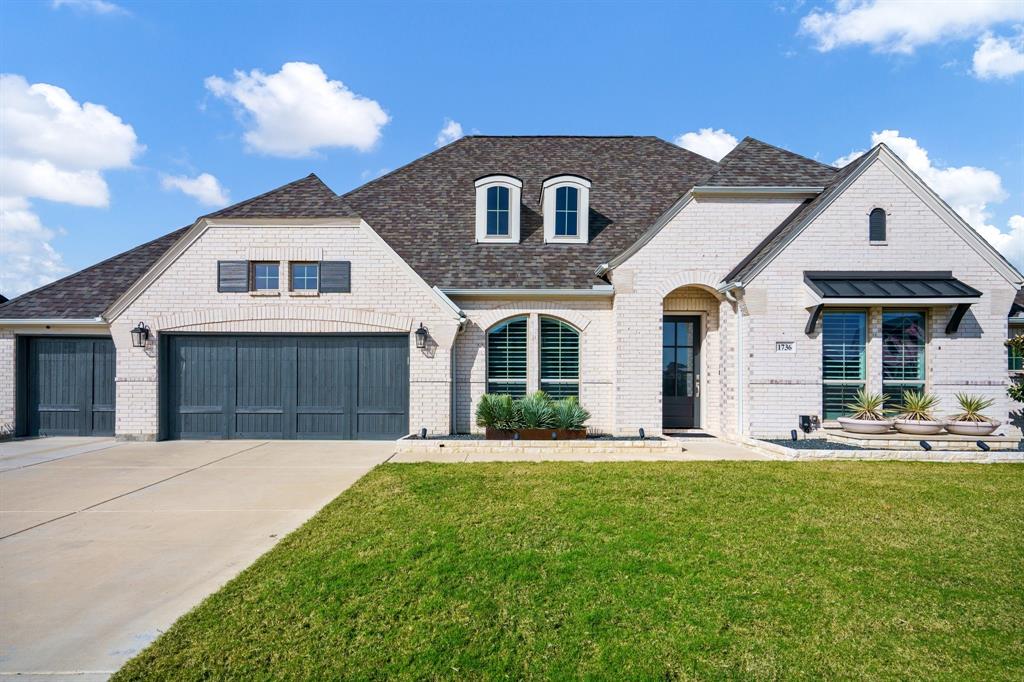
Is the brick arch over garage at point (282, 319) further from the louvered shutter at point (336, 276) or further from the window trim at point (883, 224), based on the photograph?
the window trim at point (883, 224)

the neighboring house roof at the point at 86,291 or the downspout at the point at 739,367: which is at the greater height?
the neighboring house roof at the point at 86,291

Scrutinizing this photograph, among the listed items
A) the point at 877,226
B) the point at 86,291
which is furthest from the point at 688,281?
the point at 86,291

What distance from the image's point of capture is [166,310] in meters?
12.2

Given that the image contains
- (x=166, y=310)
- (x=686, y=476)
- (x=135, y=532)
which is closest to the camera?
(x=135, y=532)

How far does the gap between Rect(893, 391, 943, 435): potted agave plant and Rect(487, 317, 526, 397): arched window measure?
8.30 metres

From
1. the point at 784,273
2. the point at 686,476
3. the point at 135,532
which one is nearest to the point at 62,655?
the point at 135,532

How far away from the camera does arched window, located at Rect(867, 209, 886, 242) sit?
11508mm

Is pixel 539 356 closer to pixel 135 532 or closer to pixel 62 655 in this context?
pixel 135 532

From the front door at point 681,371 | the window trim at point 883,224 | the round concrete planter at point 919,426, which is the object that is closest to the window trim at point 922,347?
the round concrete planter at point 919,426

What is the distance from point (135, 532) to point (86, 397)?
9288mm

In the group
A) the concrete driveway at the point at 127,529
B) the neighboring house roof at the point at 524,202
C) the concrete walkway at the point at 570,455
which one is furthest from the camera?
the neighboring house roof at the point at 524,202

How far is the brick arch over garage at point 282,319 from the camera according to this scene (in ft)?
39.9

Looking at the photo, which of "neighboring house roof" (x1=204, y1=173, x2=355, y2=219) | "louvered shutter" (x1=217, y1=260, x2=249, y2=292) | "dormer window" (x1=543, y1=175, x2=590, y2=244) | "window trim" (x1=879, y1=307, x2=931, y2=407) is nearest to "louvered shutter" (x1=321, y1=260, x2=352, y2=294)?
"neighboring house roof" (x1=204, y1=173, x2=355, y2=219)

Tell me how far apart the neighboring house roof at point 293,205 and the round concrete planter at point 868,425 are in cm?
1225
